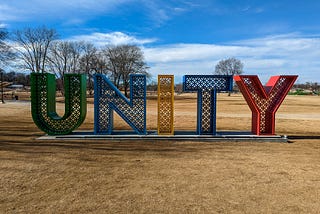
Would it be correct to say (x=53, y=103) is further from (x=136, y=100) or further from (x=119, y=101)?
(x=136, y=100)

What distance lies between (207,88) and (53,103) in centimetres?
589

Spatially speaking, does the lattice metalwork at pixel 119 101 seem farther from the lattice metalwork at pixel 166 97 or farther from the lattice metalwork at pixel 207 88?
the lattice metalwork at pixel 207 88

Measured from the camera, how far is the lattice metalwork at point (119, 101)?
9.78 meters

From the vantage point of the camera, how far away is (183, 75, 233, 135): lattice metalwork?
32.6 ft

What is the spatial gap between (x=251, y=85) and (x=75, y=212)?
8.16m

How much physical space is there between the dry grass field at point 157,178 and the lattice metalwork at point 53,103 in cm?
105

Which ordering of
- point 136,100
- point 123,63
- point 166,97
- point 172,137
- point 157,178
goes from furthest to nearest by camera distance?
point 123,63
point 166,97
point 136,100
point 172,137
point 157,178

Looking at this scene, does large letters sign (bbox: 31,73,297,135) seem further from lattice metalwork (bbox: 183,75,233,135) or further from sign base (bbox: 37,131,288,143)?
sign base (bbox: 37,131,288,143)

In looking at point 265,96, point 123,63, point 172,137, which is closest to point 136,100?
point 172,137

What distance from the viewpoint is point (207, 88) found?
392 inches

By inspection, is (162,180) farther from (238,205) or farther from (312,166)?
(312,166)

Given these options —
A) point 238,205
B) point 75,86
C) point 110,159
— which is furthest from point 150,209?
point 75,86

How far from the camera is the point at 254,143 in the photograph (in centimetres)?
930

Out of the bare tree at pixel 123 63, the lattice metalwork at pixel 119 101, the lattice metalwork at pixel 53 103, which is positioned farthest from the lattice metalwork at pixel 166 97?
the bare tree at pixel 123 63
